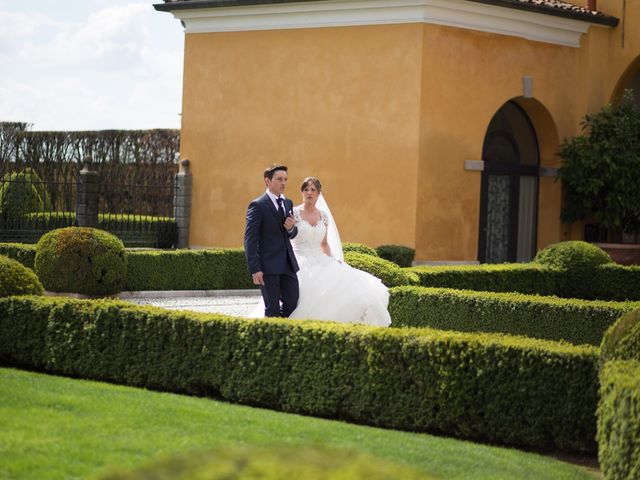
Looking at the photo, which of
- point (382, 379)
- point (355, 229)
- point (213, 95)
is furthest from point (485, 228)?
point (382, 379)

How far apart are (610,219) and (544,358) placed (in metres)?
16.0

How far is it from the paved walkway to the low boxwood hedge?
11.8 feet

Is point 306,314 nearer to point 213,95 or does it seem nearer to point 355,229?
point 355,229

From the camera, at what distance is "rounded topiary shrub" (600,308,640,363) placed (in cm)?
796

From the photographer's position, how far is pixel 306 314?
41.1ft

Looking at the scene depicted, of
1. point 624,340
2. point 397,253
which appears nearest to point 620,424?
point 624,340

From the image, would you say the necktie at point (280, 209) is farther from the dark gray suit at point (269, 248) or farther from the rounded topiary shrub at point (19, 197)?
the rounded topiary shrub at point (19, 197)

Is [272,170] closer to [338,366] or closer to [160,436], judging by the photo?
[338,366]

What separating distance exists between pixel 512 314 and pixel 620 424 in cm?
677

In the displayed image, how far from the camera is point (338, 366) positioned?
9.42m

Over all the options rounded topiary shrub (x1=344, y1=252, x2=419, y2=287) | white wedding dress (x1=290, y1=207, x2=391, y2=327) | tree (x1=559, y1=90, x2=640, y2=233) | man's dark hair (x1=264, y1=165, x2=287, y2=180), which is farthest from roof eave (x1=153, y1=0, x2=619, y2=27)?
man's dark hair (x1=264, y1=165, x2=287, y2=180)

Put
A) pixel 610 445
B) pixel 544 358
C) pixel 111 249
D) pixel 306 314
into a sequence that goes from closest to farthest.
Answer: pixel 610 445
pixel 544 358
pixel 306 314
pixel 111 249

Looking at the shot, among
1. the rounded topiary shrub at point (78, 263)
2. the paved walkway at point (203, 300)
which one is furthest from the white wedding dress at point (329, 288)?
the rounded topiary shrub at point (78, 263)

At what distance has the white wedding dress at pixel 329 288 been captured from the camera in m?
12.7
